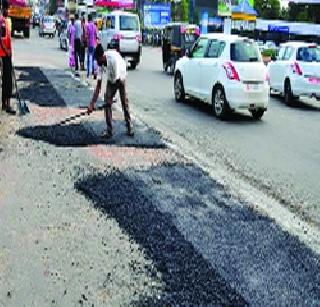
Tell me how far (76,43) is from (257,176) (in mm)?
15537

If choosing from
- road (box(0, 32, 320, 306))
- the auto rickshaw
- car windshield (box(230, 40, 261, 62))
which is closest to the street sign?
the auto rickshaw

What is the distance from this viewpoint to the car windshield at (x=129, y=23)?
1160 inches

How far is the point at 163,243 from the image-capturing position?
248 inches

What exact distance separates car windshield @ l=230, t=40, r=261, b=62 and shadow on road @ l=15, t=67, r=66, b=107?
410 centimetres

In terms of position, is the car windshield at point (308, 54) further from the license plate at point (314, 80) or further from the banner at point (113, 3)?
the banner at point (113, 3)

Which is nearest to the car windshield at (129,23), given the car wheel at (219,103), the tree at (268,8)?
the car wheel at (219,103)

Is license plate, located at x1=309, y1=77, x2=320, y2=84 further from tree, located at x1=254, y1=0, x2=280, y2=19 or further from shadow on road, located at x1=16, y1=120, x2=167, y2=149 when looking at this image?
tree, located at x1=254, y1=0, x2=280, y2=19

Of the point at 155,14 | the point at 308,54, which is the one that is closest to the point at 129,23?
the point at 308,54

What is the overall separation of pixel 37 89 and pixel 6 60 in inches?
182

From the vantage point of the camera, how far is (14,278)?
542cm

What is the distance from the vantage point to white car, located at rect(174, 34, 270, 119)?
15.1m

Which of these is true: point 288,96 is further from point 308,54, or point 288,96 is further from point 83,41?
point 83,41

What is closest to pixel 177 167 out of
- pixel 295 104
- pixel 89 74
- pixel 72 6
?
pixel 295 104

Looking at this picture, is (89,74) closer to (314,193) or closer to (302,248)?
(314,193)
